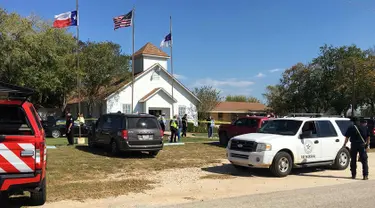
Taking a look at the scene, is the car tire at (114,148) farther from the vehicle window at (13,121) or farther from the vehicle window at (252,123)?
the vehicle window at (13,121)

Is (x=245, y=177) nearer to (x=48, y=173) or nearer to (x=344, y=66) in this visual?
(x=48, y=173)

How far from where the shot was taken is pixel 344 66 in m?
45.7

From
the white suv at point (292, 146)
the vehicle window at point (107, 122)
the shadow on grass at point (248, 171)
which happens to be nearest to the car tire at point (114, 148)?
the vehicle window at point (107, 122)

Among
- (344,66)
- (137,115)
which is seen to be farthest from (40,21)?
(344,66)

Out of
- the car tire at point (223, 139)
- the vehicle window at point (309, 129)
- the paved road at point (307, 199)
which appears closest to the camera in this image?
the paved road at point (307, 199)

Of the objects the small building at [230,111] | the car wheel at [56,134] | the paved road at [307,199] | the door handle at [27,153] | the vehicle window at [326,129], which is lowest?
the paved road at [307,199]

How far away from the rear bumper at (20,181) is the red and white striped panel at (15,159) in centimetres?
8

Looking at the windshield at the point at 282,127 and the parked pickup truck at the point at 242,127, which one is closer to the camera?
the windshield at the point at 282,127

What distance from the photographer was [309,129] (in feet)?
38.3

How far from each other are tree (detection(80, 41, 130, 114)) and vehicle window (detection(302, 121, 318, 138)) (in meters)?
27.7

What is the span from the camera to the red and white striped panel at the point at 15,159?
5758mm

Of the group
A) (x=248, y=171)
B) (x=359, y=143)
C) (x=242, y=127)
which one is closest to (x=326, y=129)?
(x=359, y=143)

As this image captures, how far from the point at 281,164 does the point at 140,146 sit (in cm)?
568

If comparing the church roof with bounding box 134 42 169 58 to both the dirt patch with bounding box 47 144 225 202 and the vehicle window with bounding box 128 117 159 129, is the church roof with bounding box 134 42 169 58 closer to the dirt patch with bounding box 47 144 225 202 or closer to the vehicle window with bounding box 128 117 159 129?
the dirt patch with bounding box 47 144 225 202
